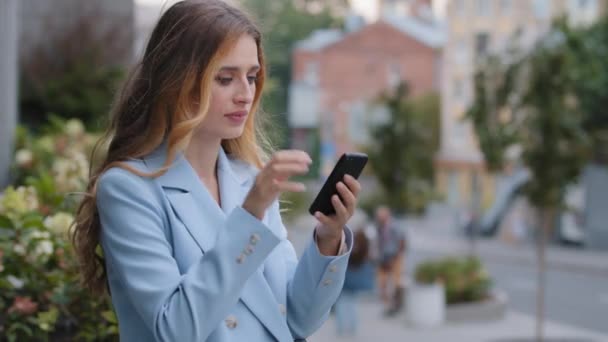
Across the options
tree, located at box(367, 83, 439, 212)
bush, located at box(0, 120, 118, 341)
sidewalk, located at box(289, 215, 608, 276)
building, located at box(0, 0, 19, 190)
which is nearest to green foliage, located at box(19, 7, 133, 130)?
building, located at box(0, 0, 19, 190)

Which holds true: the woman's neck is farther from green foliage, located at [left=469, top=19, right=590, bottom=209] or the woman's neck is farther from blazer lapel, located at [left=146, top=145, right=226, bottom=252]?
green foliage, located at [left=469, top=19, right=590, bottom=209]

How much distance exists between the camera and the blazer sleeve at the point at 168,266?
191cm

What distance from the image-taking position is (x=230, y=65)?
207cm

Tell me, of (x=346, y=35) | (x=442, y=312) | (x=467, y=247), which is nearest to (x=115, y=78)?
(x=442, y=312)

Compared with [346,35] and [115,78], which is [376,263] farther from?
[346,35]

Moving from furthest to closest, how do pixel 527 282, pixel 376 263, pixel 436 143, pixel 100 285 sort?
pixel 436 143
pixel 527 282
pixel 376 263
pixel 100 285

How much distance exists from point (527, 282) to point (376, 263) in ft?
27.3

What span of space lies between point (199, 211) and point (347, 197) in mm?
330

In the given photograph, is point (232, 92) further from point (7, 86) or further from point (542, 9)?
point (542, 9)

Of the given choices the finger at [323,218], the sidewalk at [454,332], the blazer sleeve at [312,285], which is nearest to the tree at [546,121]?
the sidewalk at [454,332]

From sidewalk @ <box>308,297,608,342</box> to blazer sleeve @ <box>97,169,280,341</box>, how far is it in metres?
11.9

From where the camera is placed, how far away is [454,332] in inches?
589

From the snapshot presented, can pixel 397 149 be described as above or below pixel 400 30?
above

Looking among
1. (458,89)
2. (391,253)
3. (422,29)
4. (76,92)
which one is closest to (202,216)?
(76,92)
